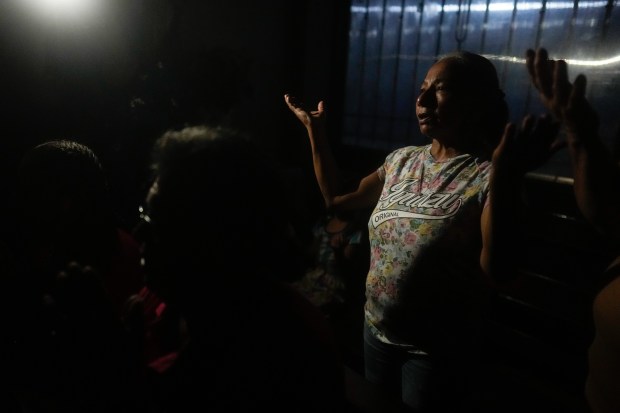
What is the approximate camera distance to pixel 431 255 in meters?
1.56

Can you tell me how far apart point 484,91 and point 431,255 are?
25.5 inches

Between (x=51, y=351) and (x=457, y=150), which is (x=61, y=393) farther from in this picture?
(x=457, y=150)

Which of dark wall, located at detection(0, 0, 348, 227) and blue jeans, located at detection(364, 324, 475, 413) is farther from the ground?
dark wall, located at detection(0, 0, 348, 227)

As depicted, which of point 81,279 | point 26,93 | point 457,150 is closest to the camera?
point 81,279

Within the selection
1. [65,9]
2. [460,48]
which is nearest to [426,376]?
[460,48]

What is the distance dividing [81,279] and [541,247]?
128 inches

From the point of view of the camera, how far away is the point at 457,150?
168 centimetres

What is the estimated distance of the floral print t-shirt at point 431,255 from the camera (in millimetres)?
1526

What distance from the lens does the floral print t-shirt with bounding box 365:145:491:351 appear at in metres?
1.53

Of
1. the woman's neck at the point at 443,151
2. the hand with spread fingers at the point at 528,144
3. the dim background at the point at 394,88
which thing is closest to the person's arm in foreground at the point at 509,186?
the hand with spread fingers at the point at 528,144

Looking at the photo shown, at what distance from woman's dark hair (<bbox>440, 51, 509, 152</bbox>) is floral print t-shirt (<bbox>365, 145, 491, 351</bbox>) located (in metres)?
0.13

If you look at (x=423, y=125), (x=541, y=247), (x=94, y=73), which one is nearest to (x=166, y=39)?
(x=94, y=73)

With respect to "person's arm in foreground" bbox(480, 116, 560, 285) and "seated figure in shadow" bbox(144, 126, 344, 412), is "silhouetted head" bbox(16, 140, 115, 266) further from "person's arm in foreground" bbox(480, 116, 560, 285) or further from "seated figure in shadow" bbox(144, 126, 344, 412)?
"person's arm in foreground" bbox(480, 116, 560, 285)

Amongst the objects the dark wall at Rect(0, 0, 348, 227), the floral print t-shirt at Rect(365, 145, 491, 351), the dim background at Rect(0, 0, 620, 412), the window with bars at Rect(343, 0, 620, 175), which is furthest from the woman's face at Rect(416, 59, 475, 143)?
the dark wall at Rect(0, 0, 348, 227)
